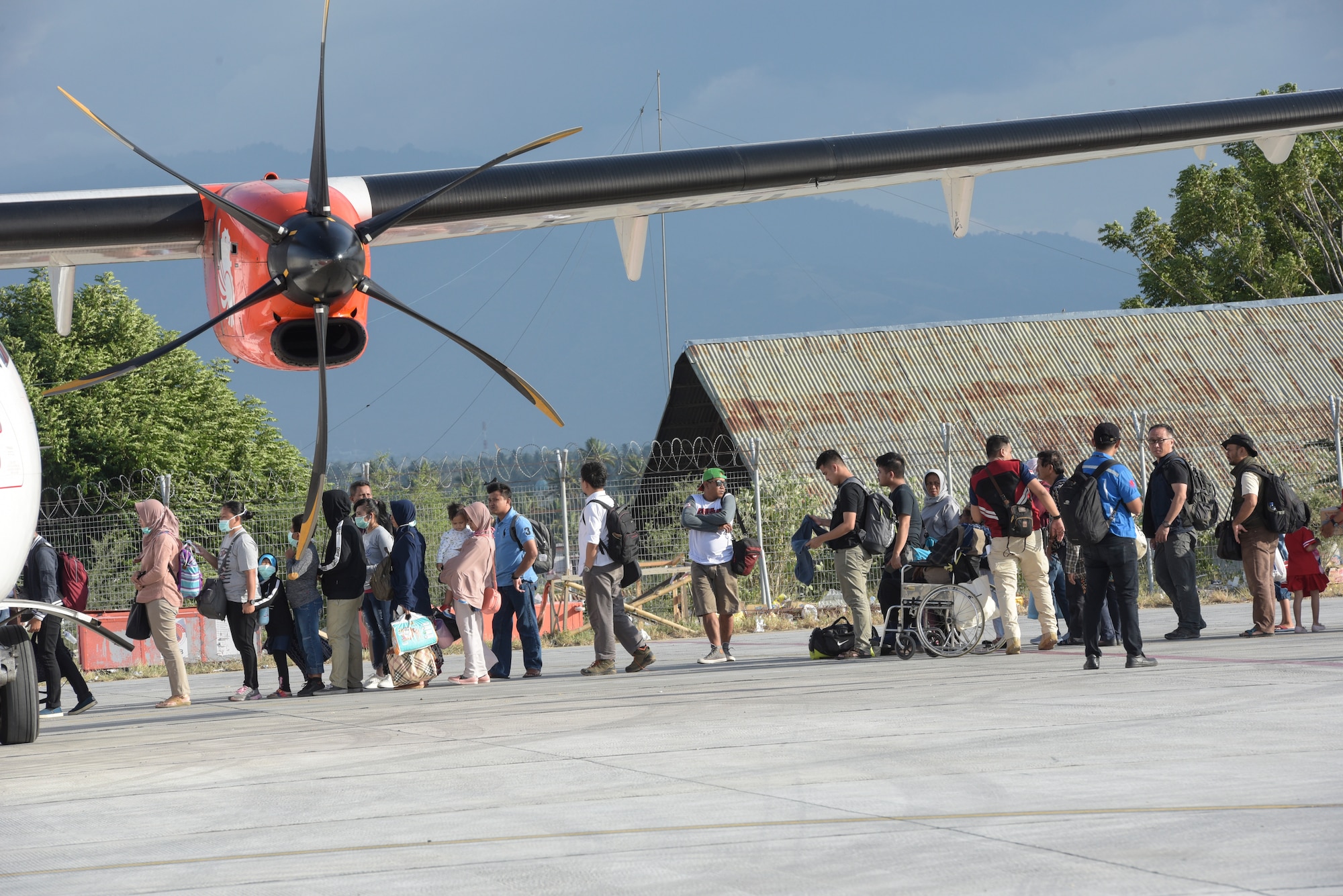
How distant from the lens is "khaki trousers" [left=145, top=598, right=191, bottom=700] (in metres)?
10.7

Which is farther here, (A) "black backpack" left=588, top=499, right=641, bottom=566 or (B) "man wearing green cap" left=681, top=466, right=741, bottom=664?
(B) "man wearing green cap" left=681, top=466, right=741, bottom=664

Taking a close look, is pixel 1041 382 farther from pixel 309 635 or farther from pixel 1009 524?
pixel 309 635

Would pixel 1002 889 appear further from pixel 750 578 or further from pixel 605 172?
pixel 750 578

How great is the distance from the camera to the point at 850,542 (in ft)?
35.9

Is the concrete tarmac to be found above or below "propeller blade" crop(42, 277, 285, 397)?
below

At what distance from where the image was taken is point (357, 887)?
387cm

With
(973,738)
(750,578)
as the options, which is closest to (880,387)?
(750,578)

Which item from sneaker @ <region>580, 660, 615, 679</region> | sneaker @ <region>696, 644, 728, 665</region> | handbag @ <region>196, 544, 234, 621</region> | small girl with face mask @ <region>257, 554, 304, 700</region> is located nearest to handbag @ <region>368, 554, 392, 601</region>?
small girl with face mask @ <region>257, 554, 304, 700</region>

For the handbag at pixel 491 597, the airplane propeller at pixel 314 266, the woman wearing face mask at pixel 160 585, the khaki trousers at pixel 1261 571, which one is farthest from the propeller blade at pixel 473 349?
the khaki trousers at pixel 1261 571

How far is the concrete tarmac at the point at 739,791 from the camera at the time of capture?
3.87m

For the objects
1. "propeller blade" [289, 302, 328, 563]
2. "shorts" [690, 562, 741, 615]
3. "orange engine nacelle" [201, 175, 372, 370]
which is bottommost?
"shorts" [690, 562, 741, 615]

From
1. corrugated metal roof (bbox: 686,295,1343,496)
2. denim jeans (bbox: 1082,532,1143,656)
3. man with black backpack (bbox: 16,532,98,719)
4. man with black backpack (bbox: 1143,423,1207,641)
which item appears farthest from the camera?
corrugated metal roof (bbox: 686,295,1343,496)

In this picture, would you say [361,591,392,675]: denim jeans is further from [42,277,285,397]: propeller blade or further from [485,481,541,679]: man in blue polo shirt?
[42,277,285,397]: propeller blade

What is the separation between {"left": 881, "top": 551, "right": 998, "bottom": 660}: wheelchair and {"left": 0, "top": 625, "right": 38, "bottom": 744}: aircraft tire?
6475 millimetres
